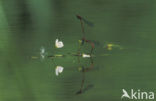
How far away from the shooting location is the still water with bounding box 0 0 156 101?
1663 millimetres

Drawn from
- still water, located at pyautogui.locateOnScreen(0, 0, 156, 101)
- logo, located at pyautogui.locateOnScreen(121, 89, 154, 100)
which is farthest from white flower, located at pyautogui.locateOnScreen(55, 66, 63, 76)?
logo, located at pyautogui.locateOnScreen(121, 89, 154, 100)

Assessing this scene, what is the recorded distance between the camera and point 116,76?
1.68 metres

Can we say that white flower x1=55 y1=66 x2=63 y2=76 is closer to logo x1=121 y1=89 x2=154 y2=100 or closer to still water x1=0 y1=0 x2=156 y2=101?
still water x1=0 y1=0 x2=156 y2=101

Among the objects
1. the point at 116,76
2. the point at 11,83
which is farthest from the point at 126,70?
the point at 11,83

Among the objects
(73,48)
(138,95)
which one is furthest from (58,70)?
(138,95)

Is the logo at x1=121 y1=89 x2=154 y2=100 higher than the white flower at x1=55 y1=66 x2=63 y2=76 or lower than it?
lower

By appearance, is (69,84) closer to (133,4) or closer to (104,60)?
(104,60)

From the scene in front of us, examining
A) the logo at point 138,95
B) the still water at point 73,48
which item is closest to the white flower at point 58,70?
the still water at point 73,48

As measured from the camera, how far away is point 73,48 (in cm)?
178

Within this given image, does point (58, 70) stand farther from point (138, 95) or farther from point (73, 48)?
point (138, 95)

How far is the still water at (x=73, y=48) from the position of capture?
5.46ft

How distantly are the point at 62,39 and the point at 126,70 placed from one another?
0.34 metres

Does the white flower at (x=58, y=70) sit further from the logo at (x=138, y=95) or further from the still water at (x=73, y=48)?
the logo at (x=138, y=95)

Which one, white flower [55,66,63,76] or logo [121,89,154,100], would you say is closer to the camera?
logo [121,89,154,100]
